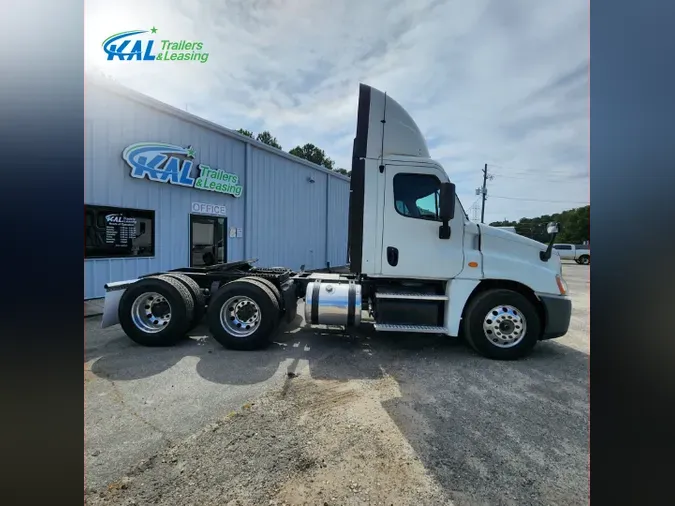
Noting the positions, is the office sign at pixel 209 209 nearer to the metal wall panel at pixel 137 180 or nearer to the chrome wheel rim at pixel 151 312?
the metal wall panel at pixel 137 180

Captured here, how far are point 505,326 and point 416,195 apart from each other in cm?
250

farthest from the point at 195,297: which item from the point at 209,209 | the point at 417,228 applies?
the point at 209,209

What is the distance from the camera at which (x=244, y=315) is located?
471cm

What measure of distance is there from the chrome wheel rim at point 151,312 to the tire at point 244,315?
91 cm

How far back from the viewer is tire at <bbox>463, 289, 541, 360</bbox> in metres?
4.33

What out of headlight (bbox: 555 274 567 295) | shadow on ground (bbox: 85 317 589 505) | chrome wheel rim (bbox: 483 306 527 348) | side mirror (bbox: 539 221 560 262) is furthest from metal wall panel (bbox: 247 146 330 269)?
headlight (bbox: 555 274 567 295)

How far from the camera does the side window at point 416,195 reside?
14.9ft

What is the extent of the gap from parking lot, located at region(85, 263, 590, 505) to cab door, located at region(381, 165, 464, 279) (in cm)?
144

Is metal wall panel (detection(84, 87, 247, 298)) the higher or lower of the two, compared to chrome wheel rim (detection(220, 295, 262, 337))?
higher

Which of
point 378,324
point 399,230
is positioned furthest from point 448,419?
point 399,230

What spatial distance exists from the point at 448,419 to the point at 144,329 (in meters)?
4.77

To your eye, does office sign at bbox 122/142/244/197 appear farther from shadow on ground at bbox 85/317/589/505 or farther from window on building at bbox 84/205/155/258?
shadow on ground at bbox 85/317/589/505

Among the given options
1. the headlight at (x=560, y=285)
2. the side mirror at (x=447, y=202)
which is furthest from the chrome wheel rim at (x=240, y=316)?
the headlight at (x=560, y=285)
